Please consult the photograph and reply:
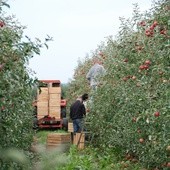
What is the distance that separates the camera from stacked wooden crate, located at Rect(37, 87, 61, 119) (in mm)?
18484

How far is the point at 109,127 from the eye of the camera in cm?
980

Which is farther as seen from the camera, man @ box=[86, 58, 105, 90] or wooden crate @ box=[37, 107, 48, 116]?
wooden crate @ box=[37, 107, 48, 116]

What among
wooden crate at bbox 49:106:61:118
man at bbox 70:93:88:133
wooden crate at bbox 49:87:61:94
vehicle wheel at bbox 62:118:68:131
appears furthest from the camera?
wooden crate at bbox 49:87:61:94

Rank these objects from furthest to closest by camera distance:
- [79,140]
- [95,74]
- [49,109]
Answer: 1. [49,109]
2. [95,74]
3. [79,140]

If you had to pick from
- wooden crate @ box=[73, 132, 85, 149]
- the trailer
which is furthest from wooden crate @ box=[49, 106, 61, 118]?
wooden crate @ box=[73, 132, 85, 149]

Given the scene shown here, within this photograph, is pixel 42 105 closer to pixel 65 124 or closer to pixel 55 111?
pixel 55 111

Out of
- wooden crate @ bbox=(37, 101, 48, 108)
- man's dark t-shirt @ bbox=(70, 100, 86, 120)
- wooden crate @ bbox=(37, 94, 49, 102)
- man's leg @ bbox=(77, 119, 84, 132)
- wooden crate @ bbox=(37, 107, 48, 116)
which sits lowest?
man's leg @ bbox=(77, 119, 84, 132)

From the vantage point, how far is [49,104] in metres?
18.6

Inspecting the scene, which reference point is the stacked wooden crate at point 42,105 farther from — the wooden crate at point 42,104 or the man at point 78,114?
the man at point 78,114

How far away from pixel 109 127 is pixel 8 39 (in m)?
6.36

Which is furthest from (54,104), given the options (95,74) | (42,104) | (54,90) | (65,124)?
(95,74)

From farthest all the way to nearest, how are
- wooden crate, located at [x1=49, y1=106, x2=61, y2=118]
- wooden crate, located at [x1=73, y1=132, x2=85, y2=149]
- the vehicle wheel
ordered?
1. wooden crate, located at [x1=49, y1=106, x2=61, y2=118]
2. the vehicle wheel
3. wooden crate, located at [x1=73, y1=132, x2=85, y2=149]

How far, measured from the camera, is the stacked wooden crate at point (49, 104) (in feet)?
60.6

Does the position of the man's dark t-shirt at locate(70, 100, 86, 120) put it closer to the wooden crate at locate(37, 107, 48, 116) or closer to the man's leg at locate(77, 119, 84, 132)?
the man's leg at locate(77, 119, 84, 132)
